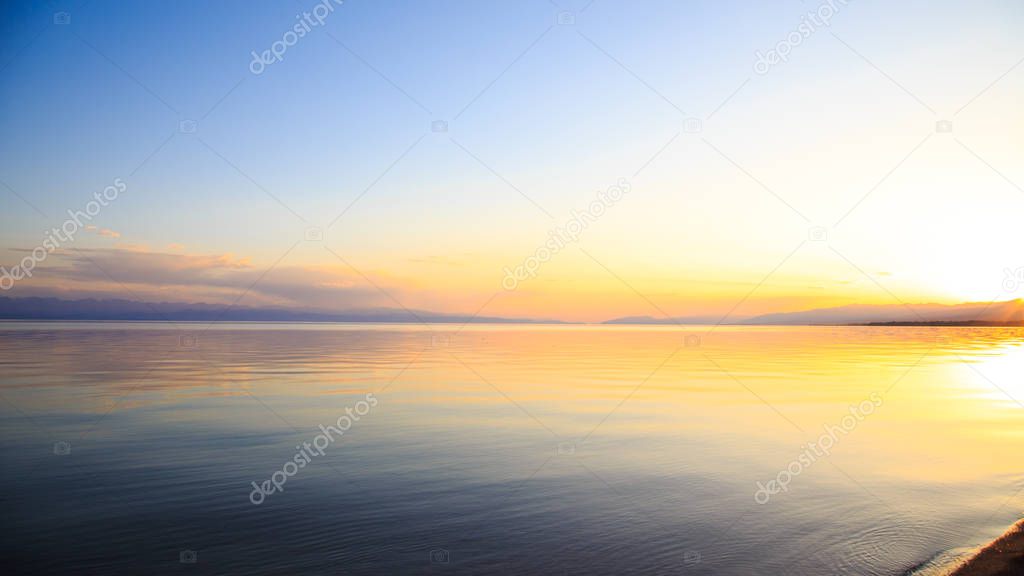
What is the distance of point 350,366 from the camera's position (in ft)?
115

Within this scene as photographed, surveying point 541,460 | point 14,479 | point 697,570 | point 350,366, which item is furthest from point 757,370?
point 14,479

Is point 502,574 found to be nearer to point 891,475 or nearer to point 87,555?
point 87,555

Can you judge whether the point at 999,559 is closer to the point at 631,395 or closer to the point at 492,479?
the point at 492,479

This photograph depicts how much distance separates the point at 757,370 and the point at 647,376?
8156 mm

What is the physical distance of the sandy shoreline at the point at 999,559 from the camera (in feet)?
26.7

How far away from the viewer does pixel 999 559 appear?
28.1 ft
